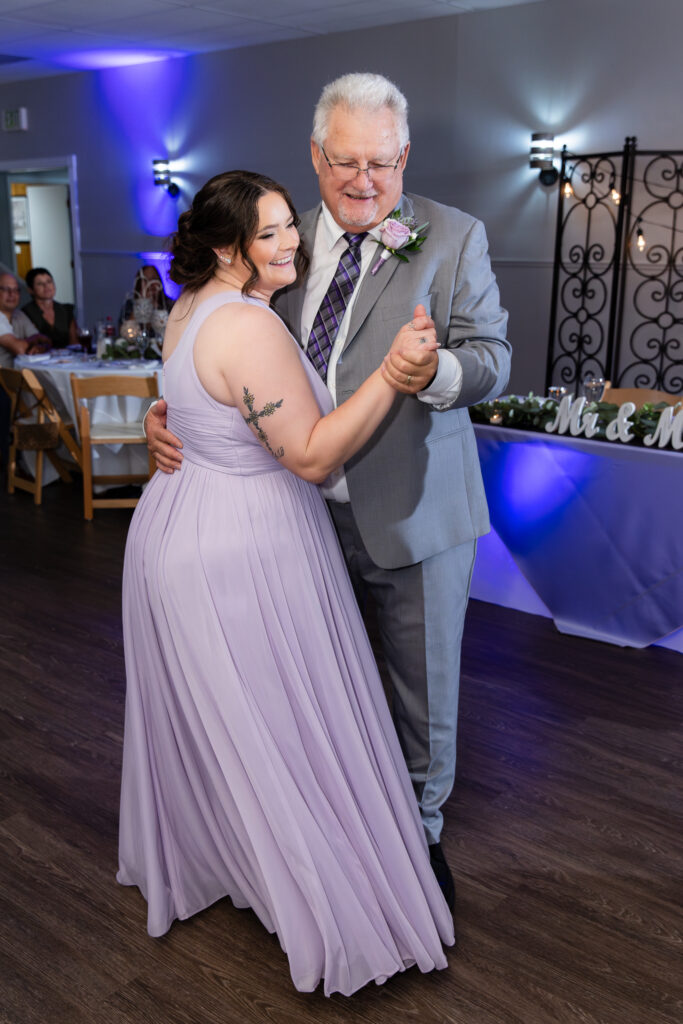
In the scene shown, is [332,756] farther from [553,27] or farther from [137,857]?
[553,27]

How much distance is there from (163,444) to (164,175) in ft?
25.9

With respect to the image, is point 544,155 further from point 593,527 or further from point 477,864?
point 477,864

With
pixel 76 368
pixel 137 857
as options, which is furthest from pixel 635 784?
pixel 76 368

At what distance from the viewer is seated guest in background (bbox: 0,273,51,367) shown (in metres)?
6.58

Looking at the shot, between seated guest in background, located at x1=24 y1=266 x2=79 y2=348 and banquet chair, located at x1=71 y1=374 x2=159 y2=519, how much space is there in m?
1.84

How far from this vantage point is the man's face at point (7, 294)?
6.93 m

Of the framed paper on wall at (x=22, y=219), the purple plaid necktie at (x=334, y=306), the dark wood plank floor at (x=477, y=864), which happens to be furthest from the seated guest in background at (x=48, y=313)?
the purple plaid necktie at (x=334, y=306)

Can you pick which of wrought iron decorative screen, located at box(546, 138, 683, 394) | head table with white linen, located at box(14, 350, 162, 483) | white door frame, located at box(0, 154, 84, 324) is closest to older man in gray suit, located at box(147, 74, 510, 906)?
head table with white linen, located at box(14, 350, 162, 483)

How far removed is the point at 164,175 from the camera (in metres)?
9.13

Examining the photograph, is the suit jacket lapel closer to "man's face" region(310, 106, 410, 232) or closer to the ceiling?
"man's face" region(310, 106, 410, 232)

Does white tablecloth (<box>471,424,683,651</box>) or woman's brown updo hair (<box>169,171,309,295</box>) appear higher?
woman's brown updo hair (<box>169,171,309,295</box>)

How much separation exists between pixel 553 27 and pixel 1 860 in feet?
20.7

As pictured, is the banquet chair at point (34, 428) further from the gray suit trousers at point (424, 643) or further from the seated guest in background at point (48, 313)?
the gray suit trousers at point (424, 643)

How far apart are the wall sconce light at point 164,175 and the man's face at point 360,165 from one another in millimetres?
7716
